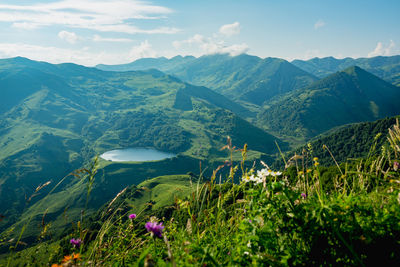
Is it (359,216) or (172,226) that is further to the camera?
(172,226)

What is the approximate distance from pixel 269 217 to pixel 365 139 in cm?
19938

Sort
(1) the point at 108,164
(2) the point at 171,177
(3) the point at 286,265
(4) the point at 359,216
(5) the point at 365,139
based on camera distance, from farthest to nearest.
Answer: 1. (1) the point at 108,164
2. (5) the point at 365,139
3. (2) the point at 171,177
4. (4) the point at 359,216
5. (3) the point at 286,265

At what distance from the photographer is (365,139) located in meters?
170

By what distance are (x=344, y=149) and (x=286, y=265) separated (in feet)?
638

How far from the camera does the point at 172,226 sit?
4012mm

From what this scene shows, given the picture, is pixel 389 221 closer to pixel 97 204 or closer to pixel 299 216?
pixel 299 216

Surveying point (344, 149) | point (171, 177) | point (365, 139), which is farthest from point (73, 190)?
point (365, 139)

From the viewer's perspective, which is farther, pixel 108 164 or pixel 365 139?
pixel 108 164

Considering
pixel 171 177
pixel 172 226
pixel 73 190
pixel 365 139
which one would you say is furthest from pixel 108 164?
pixel 172 226

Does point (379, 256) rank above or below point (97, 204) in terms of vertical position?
above

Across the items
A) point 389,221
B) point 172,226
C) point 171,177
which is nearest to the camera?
point 389,221

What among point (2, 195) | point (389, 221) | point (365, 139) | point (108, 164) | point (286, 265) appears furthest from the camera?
point (108, 164)

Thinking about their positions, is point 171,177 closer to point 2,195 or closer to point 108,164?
point 108,164

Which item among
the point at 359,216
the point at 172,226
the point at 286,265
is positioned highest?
the point at 359,216
